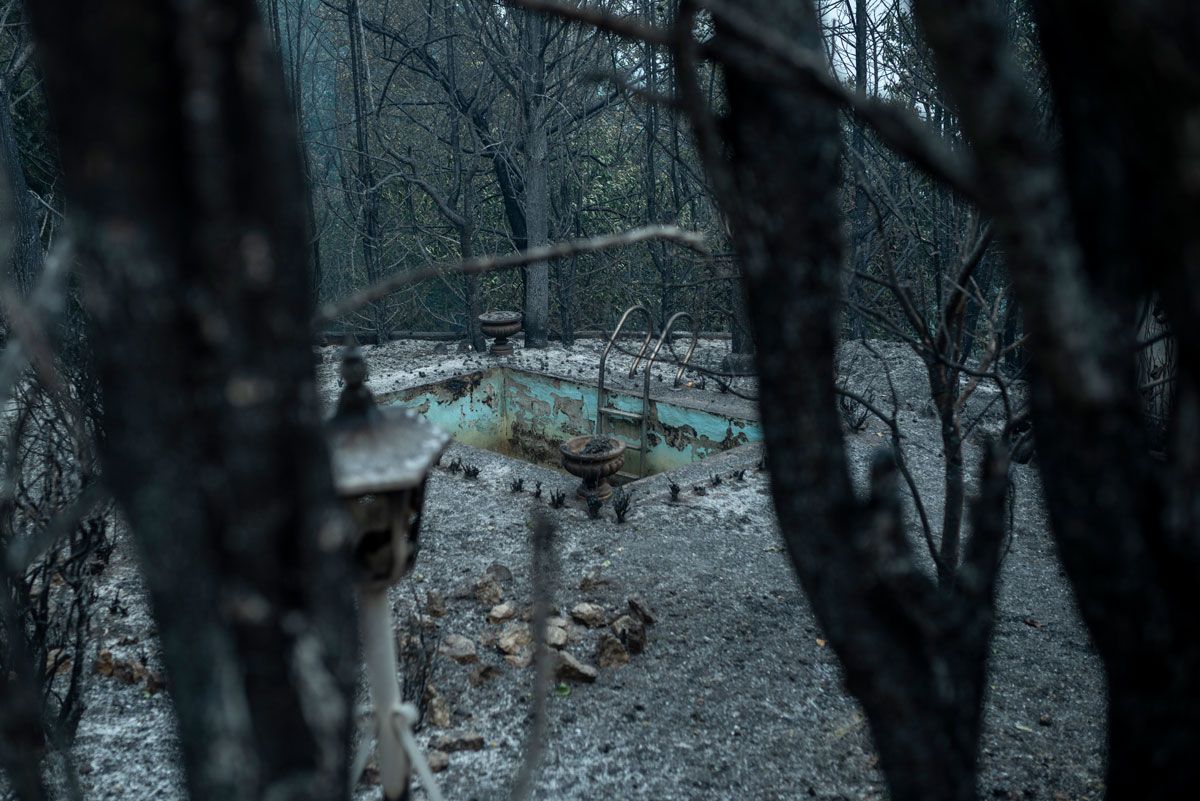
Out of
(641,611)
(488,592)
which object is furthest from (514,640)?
(641,611)

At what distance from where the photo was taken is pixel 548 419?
1045 cm

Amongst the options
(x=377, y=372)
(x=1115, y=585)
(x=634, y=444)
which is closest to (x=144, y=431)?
(x=1115, y=585)

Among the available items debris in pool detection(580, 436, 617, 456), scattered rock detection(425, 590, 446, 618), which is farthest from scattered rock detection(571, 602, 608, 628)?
debris in pool detection(580, 436, 617, 456)

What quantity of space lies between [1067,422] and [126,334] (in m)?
1.25

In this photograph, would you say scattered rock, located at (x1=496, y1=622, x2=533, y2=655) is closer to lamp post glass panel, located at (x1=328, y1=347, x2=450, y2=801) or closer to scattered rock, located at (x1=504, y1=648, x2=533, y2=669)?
scattered rock, located at (x1=504, y1=648, x2=533, y2=669)

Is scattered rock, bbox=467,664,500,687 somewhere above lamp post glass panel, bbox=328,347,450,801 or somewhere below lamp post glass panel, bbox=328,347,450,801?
below

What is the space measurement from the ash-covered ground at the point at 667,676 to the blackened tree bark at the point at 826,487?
99.4 inches

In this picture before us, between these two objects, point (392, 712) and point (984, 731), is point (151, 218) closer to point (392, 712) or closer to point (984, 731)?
point (392, 712)

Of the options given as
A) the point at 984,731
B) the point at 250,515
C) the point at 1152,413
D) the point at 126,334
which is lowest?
the point at 984,731

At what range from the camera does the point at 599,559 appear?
5980 millimetres

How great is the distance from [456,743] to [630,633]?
1171 millimetres

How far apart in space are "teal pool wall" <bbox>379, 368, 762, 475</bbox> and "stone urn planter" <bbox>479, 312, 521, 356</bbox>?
112 centimetres

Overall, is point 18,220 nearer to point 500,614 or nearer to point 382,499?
point 500,614

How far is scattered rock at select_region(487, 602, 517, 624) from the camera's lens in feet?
17.0
